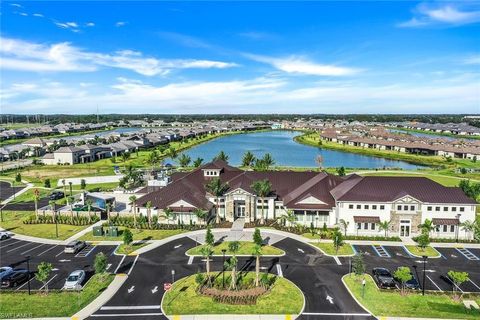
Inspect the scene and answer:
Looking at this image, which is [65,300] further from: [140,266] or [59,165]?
[59,165]

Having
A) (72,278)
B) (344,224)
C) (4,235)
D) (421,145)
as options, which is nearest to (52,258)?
(72,278)

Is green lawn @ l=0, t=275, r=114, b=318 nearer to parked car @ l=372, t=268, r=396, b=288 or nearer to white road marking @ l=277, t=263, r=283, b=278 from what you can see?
white road marking @ l=277, t=263, r=283, b=278

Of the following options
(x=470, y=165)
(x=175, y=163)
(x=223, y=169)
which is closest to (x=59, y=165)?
(x=175, y=163)

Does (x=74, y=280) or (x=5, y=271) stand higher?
(x=74, y=280)

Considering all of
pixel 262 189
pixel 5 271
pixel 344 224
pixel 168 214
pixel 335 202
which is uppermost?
pixel 262 189

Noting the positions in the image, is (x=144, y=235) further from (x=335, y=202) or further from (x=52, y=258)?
(x=335, y=202)

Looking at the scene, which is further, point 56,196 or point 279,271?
point 56,196

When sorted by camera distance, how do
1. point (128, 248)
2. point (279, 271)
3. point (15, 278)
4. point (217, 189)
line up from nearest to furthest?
point (15, 278) < point (279, 271) < point (128, 248) < point (217, 189)
